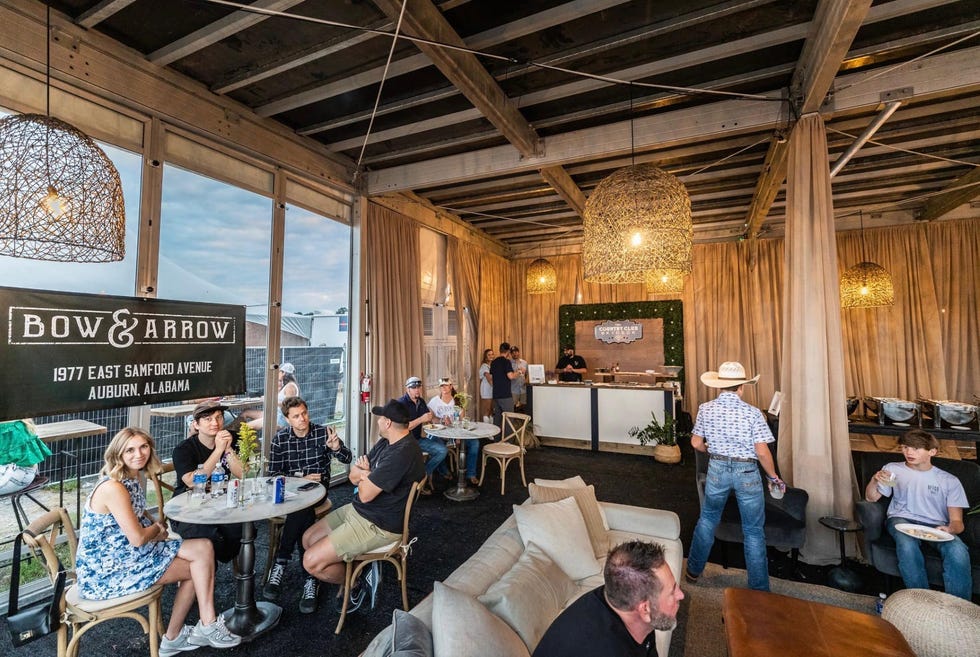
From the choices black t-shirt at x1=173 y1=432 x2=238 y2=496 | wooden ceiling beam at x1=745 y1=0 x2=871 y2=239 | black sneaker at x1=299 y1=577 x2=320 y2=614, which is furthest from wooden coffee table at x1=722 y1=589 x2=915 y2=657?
black t-shirt at x1=173 y1=432 x2=238 y2=496

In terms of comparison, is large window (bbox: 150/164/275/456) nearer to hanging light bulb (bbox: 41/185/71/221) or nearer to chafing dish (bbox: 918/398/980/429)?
hanging light bulb (bbox: 41/185/71/221)

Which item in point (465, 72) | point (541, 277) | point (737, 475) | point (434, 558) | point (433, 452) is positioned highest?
point (465, 72)

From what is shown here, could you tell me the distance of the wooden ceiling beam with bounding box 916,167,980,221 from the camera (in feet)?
17.8

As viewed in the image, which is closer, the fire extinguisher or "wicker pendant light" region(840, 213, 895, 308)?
the fire extinguisher

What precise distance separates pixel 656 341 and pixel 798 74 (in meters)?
5.71

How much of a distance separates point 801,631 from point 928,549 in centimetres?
161

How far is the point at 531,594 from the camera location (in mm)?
1960

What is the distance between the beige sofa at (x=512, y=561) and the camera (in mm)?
1553

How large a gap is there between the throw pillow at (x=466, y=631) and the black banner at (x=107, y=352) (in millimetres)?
2925

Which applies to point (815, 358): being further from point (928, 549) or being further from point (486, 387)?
point (486, 387)

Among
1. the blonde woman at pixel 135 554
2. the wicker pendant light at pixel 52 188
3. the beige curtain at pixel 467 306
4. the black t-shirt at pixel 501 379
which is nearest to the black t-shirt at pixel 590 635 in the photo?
the blonde woman at pixel 135 554

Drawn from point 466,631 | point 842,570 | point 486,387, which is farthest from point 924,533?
point 486,387

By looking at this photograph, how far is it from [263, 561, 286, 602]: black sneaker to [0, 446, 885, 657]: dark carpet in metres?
0.06

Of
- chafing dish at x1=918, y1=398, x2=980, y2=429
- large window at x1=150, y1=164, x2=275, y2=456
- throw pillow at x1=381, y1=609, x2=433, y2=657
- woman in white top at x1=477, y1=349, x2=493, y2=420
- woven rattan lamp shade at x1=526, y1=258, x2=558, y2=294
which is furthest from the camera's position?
woman in white top at x1=477, y1=349, x2=493, y2=420
